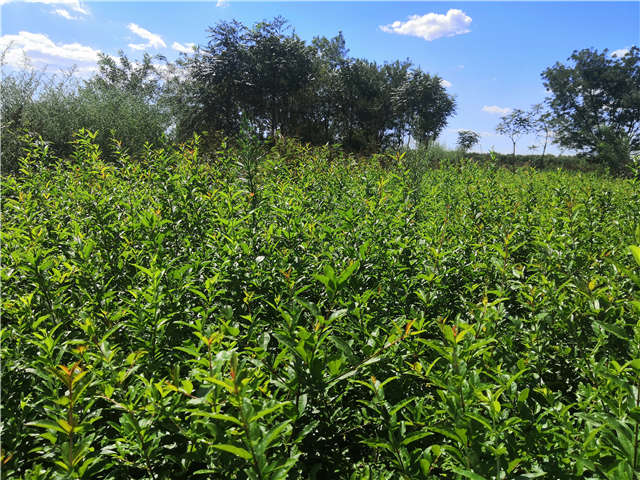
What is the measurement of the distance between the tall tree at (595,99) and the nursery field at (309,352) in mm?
37779

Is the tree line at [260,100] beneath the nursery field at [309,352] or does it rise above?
above

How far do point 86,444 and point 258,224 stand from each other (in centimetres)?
193

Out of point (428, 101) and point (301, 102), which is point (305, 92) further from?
point (428, 101)

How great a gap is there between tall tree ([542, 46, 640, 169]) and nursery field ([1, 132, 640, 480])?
3778cm

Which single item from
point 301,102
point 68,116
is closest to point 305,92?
point 301,102

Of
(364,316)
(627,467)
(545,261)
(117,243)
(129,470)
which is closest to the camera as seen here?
(627,467)

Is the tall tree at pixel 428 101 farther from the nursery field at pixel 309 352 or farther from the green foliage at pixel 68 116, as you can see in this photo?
the nursery field at pixel 309 352

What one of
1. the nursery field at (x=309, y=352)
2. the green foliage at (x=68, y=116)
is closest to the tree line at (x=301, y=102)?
the green foliage at (x=68, y=116)

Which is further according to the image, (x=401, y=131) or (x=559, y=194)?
(x=401, y=131)

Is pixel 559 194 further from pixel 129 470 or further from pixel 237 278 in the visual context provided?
pixel 129 470

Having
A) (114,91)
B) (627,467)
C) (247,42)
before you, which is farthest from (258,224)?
(247,42)

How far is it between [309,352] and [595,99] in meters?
45.2

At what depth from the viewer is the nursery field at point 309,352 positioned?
3.55ft

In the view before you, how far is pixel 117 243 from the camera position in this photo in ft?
9.34
